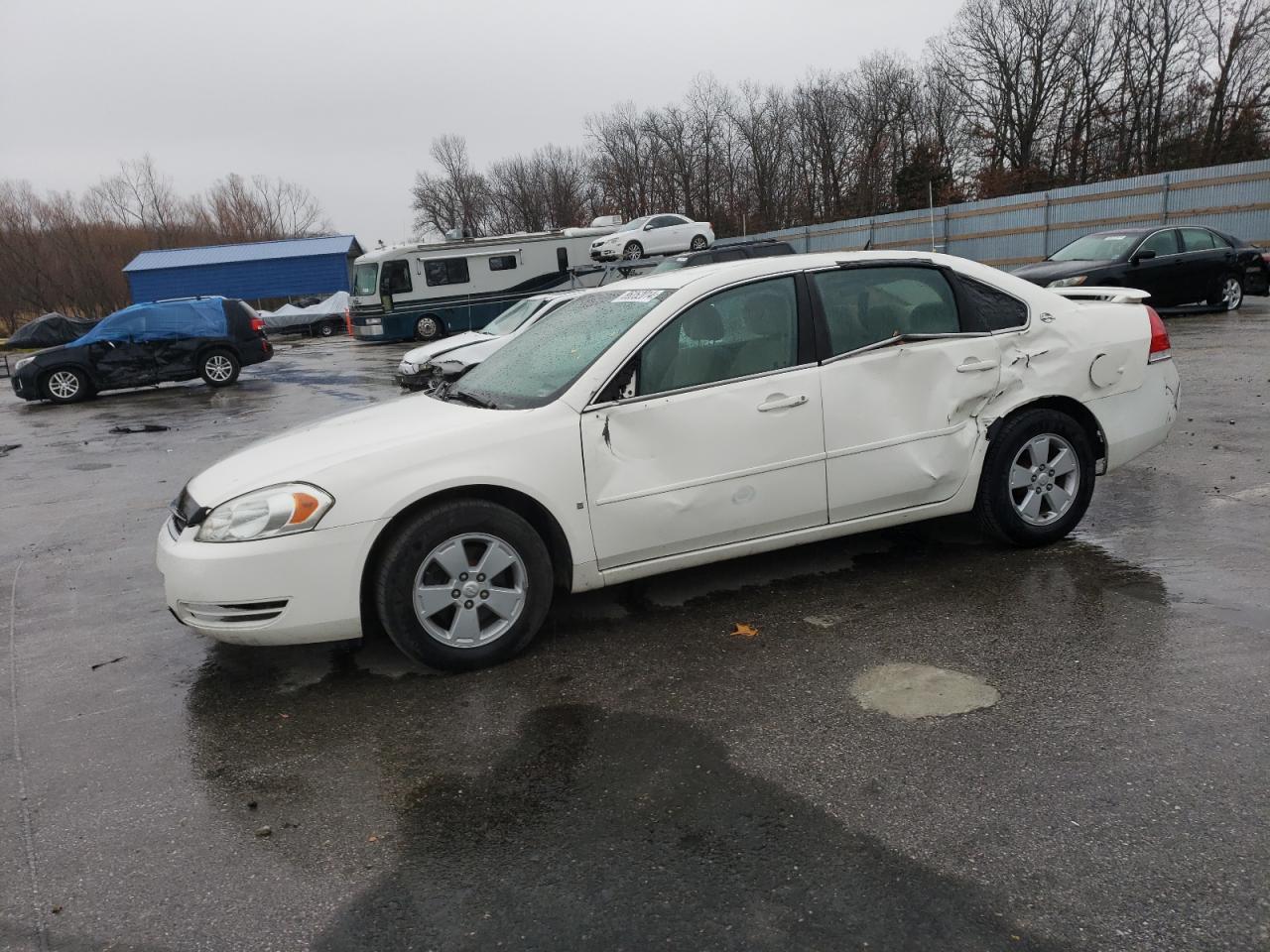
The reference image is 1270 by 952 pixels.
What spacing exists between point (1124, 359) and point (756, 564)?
2310 millimetres

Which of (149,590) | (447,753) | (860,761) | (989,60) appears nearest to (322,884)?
(447,753)

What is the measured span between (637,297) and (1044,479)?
2371 mm

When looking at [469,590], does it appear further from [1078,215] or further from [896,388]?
[1078,215]

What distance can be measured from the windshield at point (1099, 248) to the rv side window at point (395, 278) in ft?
59.4

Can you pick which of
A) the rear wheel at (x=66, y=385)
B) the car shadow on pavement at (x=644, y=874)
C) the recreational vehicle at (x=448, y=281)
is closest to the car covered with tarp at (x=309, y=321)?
the recreational vehicle at (x=448, y=281)

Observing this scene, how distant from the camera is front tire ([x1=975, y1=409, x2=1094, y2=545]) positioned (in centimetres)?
484

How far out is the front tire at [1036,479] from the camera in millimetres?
4844

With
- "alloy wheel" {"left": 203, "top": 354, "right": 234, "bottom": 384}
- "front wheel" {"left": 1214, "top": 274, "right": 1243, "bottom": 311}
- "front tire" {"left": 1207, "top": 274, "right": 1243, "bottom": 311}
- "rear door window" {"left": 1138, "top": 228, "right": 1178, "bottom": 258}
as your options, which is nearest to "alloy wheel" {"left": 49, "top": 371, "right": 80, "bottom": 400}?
"alloy wheel" {"left": 203, "top": 354, "right": 234, "bottom": 384}

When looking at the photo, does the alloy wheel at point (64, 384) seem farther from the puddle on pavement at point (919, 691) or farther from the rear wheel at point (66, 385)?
the puddle on pavement at point (919, 691)

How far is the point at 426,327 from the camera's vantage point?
1104 inches

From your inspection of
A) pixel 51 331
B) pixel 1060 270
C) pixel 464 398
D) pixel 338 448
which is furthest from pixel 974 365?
pixel 51 331

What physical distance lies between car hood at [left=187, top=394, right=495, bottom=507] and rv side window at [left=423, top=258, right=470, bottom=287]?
953 inches

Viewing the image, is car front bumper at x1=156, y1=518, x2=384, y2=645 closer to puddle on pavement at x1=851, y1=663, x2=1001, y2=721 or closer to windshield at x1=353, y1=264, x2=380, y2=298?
puddle on pavement at x1=851, y1=663, x2=1001, y2=721

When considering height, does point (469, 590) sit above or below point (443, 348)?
below
